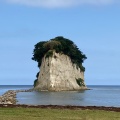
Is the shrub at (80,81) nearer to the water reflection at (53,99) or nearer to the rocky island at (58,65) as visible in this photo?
the rocky island at (58,65)

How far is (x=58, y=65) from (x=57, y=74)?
3.05 metres

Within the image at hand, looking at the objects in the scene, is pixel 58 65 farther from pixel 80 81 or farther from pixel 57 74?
pixel 80 81

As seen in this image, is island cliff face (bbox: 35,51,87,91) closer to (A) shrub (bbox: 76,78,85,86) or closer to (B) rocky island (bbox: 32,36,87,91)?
(B) rocky island (bbox: 32,36,87,91)

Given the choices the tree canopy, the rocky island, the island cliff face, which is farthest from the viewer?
the tree canopy

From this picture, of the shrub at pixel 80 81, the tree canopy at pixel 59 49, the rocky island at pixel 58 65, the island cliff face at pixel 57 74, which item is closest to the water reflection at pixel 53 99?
the island cliff face at pixel 57 74

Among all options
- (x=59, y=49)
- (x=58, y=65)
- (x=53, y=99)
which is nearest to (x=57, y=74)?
(x=58, y=65)

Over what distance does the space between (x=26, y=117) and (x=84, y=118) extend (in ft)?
12.9

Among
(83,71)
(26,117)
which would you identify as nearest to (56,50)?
(83,71)

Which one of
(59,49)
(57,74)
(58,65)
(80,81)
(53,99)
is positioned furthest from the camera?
(80,81)

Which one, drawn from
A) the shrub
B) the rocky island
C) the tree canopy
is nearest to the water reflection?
the rocky island

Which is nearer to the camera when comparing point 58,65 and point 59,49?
point 58,65

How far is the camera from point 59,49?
12088 centimetres

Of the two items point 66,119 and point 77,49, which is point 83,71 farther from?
point 66,119

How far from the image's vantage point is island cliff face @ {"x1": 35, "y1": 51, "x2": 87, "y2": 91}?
116 m
